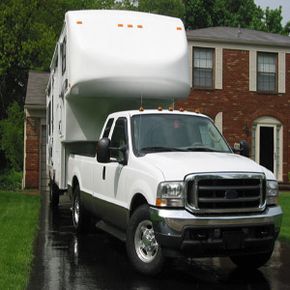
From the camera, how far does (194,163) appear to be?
6.73m

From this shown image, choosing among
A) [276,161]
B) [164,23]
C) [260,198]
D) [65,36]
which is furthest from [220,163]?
[276,161]

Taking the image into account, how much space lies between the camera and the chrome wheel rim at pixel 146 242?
6828mm

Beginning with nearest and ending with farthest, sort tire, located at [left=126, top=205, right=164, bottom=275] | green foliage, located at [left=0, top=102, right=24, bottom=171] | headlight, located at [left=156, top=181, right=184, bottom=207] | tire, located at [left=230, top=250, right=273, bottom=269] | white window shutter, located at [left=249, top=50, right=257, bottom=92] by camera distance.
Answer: headlight, located at [left=156, top=181, right=184, bottom=207] → tire, located at [left=126, top=205, right=164, bottom=275] → tire, located at [left=230, top=250, right=273, bottom=269] → white window shutter, located at [left=249, top=50, right=257, bottom=92] → green foliage, located at [left=0, top=102, right=24, bottom=171]

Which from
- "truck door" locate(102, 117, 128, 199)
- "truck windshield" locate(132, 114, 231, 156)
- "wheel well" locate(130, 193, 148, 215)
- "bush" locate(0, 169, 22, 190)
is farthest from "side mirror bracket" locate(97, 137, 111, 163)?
"bush" locate(0, 169, 22, 190)

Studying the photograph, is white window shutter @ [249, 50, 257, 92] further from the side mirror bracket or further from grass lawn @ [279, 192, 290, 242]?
the side mirror bracket

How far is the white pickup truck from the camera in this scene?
6445 mm

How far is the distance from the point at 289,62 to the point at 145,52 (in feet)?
49.2

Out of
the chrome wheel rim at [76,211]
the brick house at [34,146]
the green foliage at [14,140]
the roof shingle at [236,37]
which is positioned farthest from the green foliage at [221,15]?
the chrome wheel rim at [76,211]

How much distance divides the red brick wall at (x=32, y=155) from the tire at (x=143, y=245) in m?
14.0

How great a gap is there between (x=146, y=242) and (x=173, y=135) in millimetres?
1684

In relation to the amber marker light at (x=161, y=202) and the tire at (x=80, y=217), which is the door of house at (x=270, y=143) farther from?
the amber marker light at (x=161, y=202)

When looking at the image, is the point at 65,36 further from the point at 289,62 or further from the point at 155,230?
the point at 289,62

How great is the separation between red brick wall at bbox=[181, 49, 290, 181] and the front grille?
15.7 metres

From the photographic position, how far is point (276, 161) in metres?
22.8
